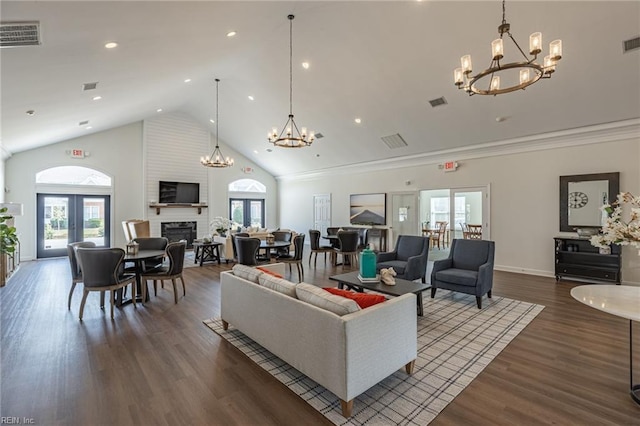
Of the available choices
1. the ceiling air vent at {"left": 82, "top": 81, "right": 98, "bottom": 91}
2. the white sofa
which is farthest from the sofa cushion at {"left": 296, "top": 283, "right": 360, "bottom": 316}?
the ceiling air vent at {"left": 82, "top": 81, "right": 98, "bottom": 91}

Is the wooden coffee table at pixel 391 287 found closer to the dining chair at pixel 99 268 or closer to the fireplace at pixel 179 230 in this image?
the dining chair at pixel 99 268

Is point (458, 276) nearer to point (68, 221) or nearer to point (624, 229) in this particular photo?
point (624, 229)

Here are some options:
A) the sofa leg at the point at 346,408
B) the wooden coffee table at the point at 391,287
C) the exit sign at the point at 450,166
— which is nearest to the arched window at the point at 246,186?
the exit sign at the point at 450,166

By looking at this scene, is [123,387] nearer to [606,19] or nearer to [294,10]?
[294,10]

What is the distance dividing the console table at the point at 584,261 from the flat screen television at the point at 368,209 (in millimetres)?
4487

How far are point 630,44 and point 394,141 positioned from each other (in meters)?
4.60

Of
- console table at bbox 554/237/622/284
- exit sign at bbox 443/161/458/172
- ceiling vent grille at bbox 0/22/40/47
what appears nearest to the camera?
ceiling vent grille at bbox 0/22/40/47

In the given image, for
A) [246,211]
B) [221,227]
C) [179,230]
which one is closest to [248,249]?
[221,227]

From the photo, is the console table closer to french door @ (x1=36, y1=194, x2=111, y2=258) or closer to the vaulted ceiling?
the vaulted ceiling

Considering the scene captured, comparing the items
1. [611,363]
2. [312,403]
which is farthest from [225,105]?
[611,363]

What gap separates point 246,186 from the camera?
12.8 metres

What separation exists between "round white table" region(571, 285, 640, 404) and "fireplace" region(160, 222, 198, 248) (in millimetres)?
10870

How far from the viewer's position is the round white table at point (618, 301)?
2.09m

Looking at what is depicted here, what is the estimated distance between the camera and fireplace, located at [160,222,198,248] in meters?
10.6
